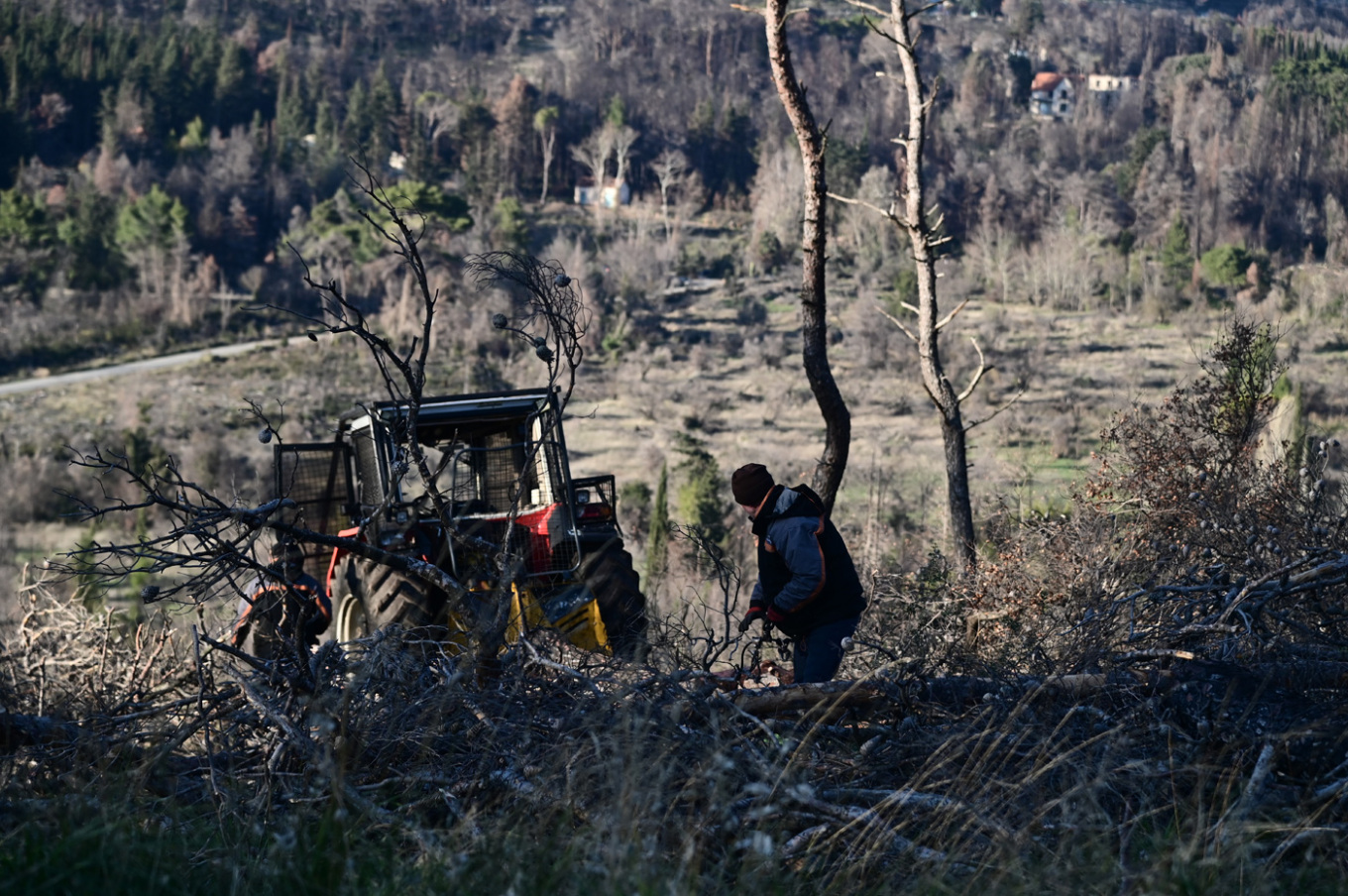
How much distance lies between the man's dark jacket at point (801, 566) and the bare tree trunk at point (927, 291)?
4.50m

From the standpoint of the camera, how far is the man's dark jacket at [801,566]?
19.3ft

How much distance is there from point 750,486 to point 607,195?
7301cm

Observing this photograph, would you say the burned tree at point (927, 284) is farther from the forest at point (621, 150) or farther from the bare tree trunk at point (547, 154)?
the bare tree trunk at point (547, 154)

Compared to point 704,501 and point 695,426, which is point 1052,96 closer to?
point 695,426

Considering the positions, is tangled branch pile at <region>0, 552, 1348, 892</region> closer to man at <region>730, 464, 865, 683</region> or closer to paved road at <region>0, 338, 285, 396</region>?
man at <region>730, 464, 865, 683</region>

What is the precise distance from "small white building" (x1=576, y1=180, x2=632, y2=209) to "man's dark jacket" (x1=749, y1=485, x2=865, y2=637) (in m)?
A: 71.6

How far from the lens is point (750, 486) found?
6086 millimetres

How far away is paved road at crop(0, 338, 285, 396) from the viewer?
40.6m

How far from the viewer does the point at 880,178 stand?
61.1 meters

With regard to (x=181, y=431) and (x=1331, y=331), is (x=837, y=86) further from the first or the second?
(x=181, y=431)

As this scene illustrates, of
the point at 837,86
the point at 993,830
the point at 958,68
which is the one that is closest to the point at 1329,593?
the point at 993,830

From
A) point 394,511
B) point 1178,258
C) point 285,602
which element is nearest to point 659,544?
point 394,511

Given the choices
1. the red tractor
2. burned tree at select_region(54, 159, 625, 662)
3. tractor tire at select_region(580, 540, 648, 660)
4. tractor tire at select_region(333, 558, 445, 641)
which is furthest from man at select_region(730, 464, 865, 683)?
tractor tire at select_region(333, 558, 445, 641)

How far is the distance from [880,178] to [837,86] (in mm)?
32371
